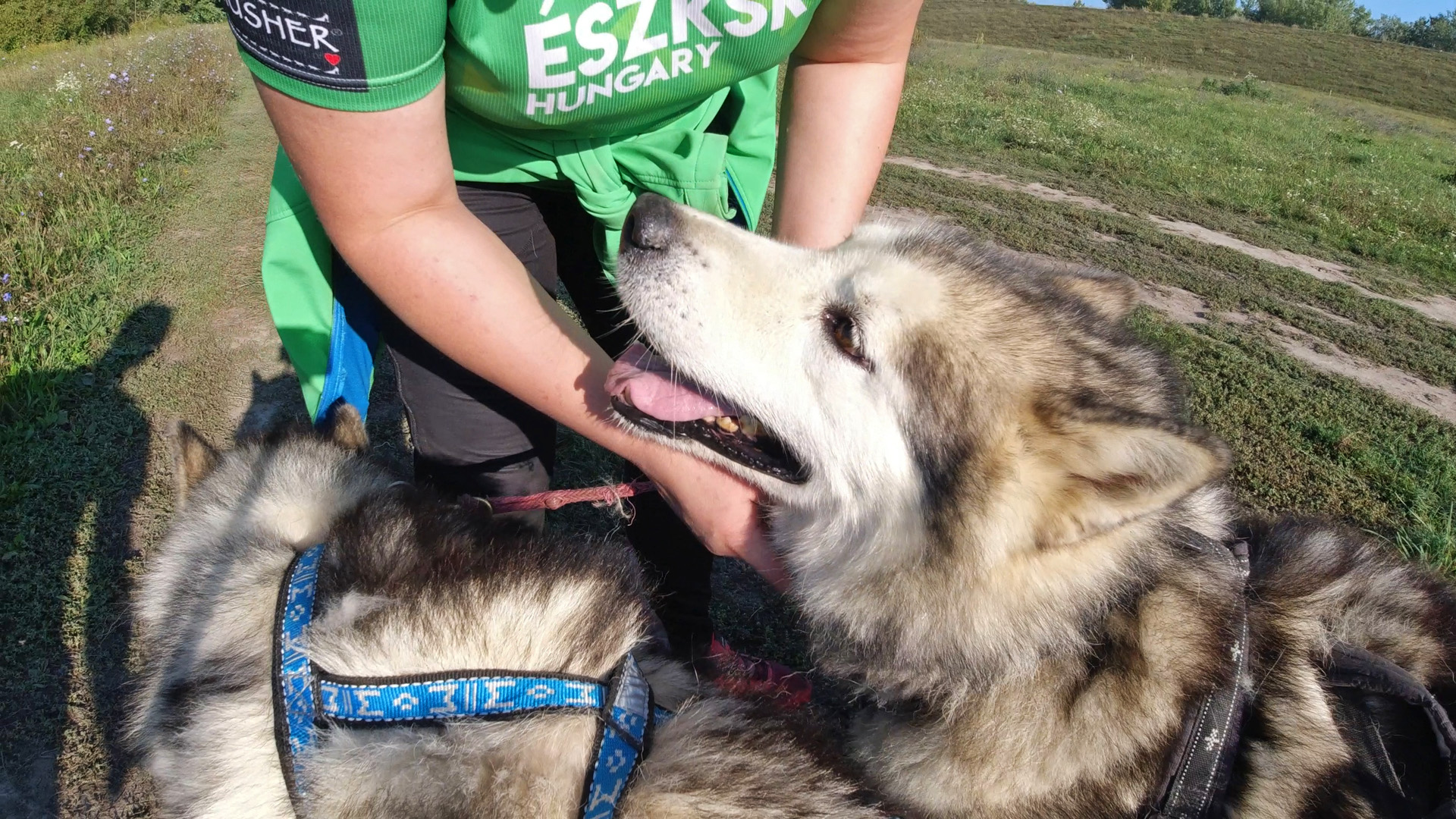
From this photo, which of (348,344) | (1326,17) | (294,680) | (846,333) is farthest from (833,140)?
(1326,17)

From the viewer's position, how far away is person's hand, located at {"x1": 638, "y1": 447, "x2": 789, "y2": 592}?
1836 mm

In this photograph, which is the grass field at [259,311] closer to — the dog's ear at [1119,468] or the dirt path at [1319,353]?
the dirt path at [1319,353]

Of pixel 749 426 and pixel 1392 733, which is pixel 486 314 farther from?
pixel 1392 733

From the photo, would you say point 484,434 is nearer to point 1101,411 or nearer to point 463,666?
point 463,666

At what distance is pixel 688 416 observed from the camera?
5.93 feet

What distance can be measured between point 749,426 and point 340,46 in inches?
44.2

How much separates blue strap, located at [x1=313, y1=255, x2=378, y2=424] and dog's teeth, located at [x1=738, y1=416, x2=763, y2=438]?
1.02 meters

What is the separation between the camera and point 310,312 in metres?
Answer: 1.97

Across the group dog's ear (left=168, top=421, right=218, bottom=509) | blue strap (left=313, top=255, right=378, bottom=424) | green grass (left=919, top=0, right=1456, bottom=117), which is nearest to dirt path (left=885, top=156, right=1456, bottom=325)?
blue strap (left=313, top=255, right=378, bottom=424)

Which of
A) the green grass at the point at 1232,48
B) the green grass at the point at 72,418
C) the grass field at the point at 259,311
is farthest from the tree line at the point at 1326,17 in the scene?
the green grass at the point at 72,418

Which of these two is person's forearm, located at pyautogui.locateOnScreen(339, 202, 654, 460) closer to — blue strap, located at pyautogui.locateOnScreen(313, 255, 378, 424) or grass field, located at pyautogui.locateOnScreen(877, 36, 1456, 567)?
blue strap, located at pyautogui.locateOnScreen(313, 255, 378, 424)

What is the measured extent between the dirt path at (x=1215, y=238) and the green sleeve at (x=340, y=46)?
25.8 feet

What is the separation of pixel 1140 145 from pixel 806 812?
12.6 m

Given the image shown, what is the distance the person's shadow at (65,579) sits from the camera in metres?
2.39
